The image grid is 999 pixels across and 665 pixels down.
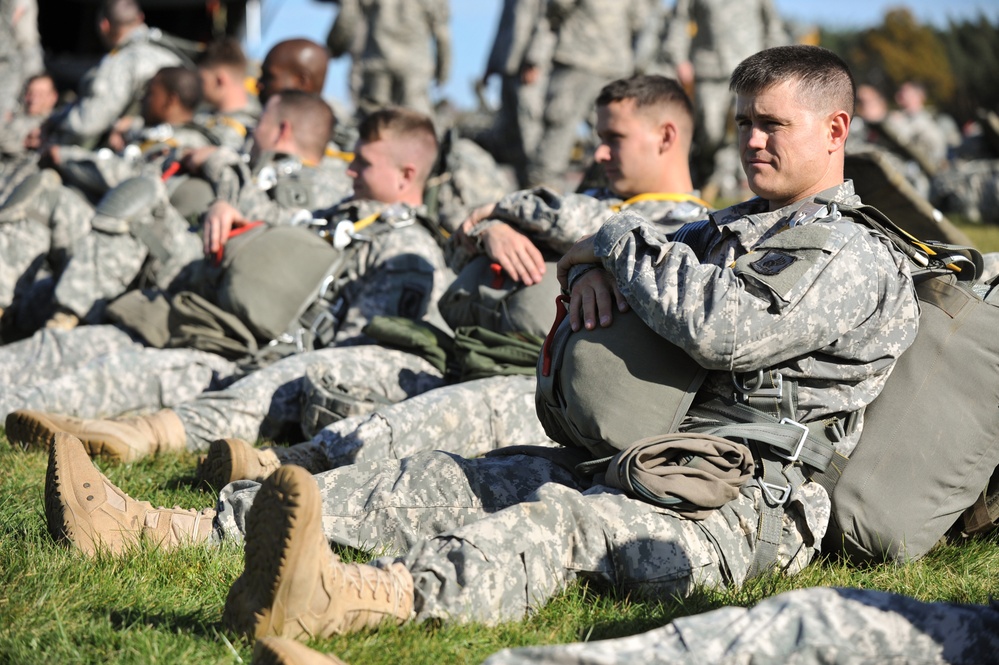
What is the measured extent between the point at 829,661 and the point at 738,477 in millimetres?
811

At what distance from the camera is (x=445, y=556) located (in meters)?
2.94

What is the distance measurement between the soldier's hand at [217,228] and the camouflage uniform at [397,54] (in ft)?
22.3

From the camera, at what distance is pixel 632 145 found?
5445mm

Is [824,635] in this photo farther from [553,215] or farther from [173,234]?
[173,234]

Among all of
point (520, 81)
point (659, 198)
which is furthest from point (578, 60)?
point (659, 198)

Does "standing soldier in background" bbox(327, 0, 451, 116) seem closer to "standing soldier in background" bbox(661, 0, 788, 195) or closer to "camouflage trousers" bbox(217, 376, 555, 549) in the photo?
"standing soldier in background" bbox(661, 0, 788, 195)

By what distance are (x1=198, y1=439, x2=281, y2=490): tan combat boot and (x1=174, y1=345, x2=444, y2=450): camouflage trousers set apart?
921 mm

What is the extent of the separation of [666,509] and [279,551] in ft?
3.85

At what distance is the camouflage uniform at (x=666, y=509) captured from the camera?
2994mm

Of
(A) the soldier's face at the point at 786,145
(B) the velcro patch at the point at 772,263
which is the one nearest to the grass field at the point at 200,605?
(B) the velcro patch at the point at 772,263

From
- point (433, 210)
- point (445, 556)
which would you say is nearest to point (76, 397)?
point (433, 210)

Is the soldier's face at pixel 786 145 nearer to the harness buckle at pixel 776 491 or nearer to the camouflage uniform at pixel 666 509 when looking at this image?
the camouflage uniform at pixel 666 509

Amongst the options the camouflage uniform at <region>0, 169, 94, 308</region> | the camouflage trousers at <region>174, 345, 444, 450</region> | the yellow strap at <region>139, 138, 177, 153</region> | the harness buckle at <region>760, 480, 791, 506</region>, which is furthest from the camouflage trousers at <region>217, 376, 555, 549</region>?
the yellow strap at <region>139, 138, 177, 153</region>

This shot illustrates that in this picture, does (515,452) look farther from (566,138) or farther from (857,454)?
(566,138)
